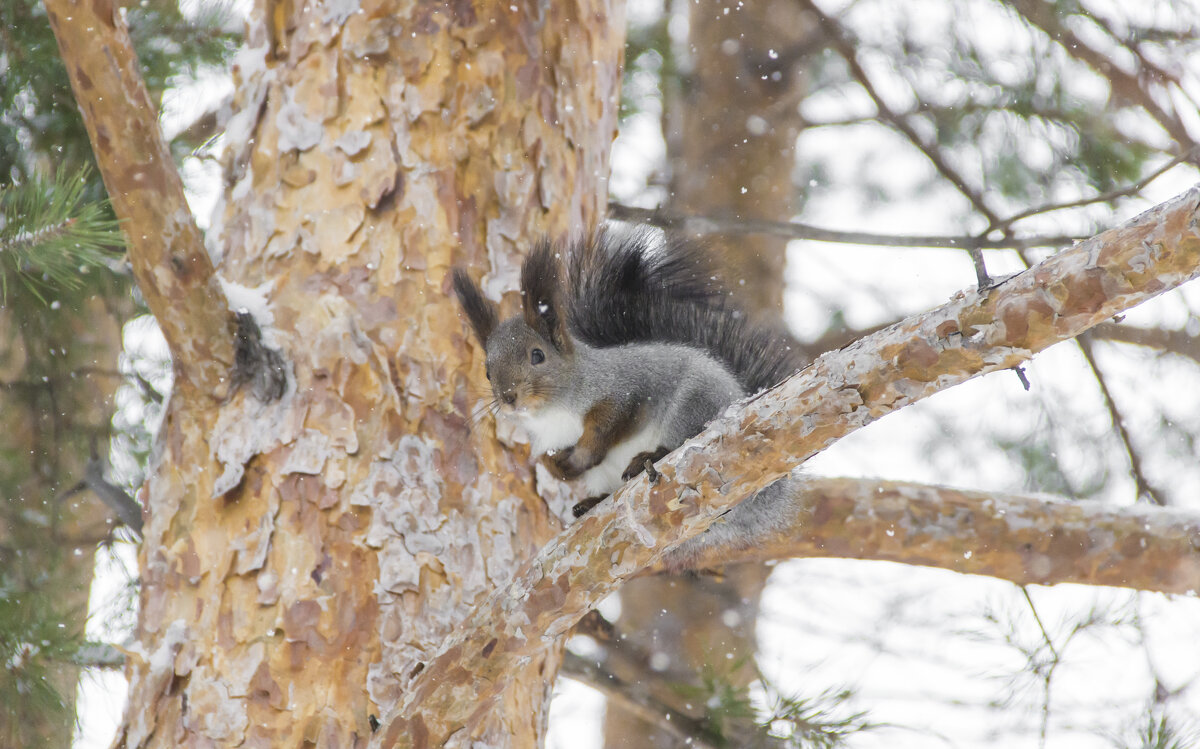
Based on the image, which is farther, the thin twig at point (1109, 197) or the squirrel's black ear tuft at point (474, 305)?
the thin twig at point (1109, 197)

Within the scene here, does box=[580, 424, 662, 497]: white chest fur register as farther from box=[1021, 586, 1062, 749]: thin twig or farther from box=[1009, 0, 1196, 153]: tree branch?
box=[1009, 0, 1196, 153]: tree branch

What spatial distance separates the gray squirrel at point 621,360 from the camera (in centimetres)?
134

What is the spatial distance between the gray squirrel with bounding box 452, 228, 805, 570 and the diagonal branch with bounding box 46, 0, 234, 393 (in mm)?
→ 332

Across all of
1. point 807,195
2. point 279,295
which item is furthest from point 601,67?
point 807,195

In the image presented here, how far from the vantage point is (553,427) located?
4.67ft

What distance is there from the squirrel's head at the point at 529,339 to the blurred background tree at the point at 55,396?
2.74 feet

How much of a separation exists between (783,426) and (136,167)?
Result: 2.75 feet

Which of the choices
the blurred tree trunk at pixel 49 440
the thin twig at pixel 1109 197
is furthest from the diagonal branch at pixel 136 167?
the thin twig at pixel 1109 197

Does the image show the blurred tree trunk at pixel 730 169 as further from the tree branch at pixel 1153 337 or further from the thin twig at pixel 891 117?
the tree branch at pixel 1153 337

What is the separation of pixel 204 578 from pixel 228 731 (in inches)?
7.8

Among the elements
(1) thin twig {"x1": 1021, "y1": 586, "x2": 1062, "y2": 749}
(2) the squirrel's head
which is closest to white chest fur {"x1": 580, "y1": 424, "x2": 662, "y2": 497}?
(2) the squirrel's head

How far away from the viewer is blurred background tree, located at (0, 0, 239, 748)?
179 cm

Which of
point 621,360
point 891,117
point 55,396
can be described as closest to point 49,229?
point 621,360

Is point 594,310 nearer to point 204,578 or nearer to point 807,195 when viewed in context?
point 204,578
